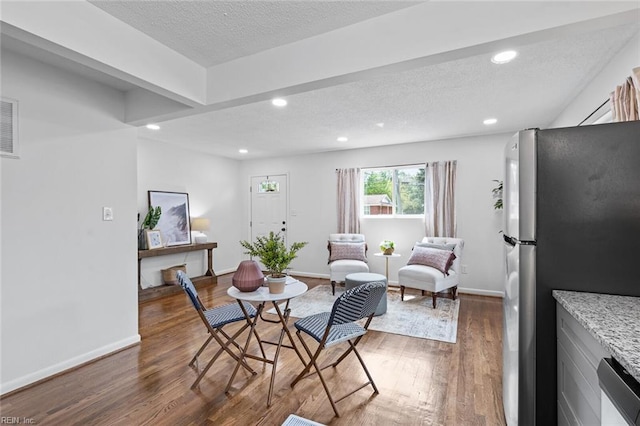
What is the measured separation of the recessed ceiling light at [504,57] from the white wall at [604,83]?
0.69 m

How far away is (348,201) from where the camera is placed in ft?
18.5

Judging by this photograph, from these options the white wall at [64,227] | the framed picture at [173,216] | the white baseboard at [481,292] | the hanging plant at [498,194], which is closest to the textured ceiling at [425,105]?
the hanging plant at [498,194]

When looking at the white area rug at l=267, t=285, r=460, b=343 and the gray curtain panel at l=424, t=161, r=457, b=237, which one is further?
the gray curtain panel at l=424, t=161, r=457, b=237

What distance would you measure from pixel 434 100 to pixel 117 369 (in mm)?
3924

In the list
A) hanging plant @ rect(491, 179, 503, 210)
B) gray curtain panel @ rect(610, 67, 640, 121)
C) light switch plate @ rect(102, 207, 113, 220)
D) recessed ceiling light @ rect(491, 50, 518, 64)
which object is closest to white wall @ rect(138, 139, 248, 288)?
light switch plate @ rect(102, 207, 113, 220)

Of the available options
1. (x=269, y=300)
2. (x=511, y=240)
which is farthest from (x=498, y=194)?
(x=269, y=300)

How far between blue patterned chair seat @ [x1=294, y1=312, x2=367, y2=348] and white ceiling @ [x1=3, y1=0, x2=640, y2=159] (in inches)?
Answer: 67.8

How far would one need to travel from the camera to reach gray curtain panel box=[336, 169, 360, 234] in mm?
5594

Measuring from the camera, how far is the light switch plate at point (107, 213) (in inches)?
109

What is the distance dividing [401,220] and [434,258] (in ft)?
3.69

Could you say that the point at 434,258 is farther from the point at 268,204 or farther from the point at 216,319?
the point at 268,204

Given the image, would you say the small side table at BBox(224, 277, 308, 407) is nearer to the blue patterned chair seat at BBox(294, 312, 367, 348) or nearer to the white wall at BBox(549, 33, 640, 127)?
the blue patterned chair seat at BBox(294, 312, 367, 348)

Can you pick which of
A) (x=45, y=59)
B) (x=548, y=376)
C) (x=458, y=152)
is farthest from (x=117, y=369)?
(x=458, y=152)

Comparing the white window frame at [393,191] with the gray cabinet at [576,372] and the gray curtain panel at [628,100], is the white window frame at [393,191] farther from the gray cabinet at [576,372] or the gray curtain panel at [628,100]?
the gray cabinet at [576,372]
